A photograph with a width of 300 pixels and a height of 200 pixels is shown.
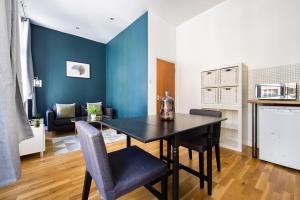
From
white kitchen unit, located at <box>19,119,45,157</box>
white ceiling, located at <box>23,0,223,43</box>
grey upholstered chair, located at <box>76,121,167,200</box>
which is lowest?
white kitchen unit, located at <box>19,119,45,157</box>

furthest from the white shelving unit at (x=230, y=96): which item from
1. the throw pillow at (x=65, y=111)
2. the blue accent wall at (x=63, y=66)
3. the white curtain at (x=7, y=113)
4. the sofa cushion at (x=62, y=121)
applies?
the blue accent wall at (x=63, y=66)

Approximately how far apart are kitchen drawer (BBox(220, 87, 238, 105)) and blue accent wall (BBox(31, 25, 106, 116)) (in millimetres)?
4052

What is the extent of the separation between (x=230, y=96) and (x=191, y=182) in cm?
174

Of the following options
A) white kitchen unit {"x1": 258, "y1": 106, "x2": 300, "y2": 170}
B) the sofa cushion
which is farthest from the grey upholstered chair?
the sofa cushion

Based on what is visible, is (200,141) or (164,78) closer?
(200,141)

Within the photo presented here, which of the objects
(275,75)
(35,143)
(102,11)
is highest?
(102,11)

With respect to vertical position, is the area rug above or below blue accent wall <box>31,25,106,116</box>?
below

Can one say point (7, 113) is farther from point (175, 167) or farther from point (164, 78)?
point (164, 78)

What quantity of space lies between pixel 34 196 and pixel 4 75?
125 cm

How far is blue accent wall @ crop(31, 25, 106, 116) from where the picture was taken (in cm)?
403

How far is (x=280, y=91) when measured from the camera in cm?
212

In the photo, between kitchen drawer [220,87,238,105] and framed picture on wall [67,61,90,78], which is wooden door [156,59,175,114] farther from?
framed picture on wall [67,61,90,78]

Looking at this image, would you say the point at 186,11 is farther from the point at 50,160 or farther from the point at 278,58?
the point at 50,160

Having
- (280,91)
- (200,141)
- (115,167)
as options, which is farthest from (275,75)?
(115,167)
